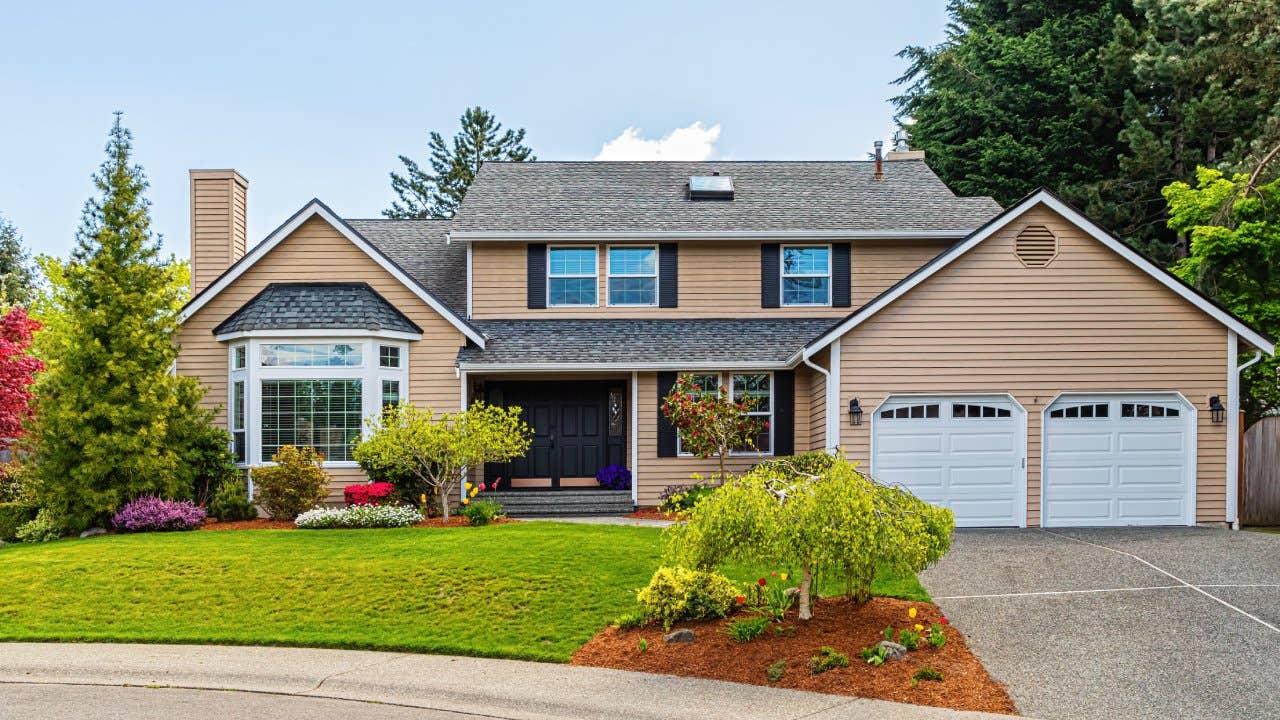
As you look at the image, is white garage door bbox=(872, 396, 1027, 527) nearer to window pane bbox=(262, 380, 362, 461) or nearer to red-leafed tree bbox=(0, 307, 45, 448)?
window pane bbox=(262, 380, 362, 461)

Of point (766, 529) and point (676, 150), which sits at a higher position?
point (676, 150)

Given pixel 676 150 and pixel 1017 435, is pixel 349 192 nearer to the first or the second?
pixel 676 150

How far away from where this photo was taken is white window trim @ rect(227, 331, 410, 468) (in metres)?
16.9

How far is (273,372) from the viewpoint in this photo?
55.7 ft

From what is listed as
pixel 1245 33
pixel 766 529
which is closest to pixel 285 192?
pixel 1245 33

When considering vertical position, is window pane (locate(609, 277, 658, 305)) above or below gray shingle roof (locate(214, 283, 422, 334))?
above

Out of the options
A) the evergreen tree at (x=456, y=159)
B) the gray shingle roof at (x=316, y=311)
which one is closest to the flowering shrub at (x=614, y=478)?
the gray shingle roof at (x=316, y=311)

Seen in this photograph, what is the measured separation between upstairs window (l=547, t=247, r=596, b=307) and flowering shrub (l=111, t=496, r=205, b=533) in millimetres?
7071

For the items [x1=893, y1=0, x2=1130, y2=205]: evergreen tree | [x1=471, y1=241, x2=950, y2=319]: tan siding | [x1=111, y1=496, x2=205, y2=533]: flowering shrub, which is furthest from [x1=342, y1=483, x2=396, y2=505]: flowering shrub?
[x1=893, y1=0, x2=1130, y2=205]: evergreen tree

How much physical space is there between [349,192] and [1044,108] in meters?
29.4

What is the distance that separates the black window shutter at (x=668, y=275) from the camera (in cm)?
1941

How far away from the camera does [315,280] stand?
713 inches

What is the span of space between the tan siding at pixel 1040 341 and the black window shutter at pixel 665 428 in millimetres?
3253

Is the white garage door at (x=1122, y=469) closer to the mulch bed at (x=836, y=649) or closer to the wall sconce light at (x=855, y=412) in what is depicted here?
the wall sconce light at (x=855, y=412)
